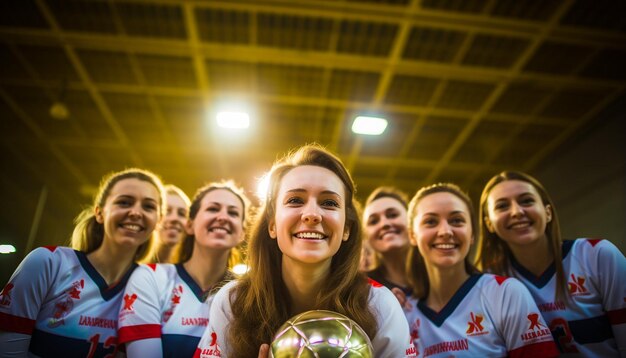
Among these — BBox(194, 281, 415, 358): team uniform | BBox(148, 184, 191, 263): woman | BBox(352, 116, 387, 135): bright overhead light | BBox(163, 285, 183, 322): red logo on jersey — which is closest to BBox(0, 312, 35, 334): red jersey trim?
BBox(163, 285, 183, 322): red logo on jersey

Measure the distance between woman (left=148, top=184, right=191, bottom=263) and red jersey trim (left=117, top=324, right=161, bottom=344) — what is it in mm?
1257

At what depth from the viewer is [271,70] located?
5.43 meters

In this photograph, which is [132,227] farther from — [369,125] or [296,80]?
[369,125]

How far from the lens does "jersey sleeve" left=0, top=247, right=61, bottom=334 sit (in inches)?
85.2

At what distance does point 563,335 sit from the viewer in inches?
96.3

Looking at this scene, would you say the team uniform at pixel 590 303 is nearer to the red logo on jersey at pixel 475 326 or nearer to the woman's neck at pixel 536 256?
the woman's neck at pixel 536 256

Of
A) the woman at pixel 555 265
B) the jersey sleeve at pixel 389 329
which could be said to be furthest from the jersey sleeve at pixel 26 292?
the woman at pixel 555 265

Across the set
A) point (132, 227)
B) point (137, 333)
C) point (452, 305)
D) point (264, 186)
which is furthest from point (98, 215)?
point (452, 305)

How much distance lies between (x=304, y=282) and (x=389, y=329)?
0.46m

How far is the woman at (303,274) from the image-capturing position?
187 cm

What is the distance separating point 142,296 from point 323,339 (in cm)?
142

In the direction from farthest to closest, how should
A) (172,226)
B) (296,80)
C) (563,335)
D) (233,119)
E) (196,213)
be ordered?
(233,119) → (296,80) → (172,226) → (196,213) → (563,335)

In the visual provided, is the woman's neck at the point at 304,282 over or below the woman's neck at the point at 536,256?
below

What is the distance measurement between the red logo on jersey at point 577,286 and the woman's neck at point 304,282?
1.59 metres
